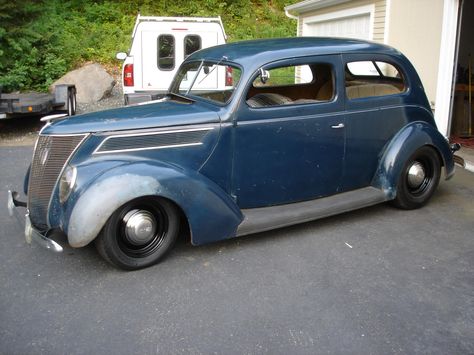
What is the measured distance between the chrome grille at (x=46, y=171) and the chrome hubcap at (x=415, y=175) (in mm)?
3447

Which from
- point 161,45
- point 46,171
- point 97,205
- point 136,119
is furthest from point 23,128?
point 97,205

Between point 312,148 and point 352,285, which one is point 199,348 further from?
point 312,148

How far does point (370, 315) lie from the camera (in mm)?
3395

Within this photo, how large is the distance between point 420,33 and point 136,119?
616 centimetres

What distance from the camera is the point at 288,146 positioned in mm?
4590

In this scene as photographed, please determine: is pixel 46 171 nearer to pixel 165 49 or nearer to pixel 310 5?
pixel 165 49

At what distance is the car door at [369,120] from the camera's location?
16.2 ft

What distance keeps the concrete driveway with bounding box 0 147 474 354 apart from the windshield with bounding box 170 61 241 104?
4.69 feet

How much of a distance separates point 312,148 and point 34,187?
8.34 feet

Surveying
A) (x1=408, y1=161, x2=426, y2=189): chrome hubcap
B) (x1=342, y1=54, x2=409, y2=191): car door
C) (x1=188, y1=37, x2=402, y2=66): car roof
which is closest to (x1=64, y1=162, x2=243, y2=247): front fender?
(x1=188, y1=37, x2=402, y2=66): car roof

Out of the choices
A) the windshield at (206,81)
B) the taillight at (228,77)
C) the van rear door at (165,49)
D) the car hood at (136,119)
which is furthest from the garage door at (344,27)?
the car hood at (136,119)

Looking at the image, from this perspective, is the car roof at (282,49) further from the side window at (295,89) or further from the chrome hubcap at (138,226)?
the chrome hubcap at (138,226)

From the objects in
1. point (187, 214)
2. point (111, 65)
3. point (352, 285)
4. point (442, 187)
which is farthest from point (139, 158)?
point (111, 65)

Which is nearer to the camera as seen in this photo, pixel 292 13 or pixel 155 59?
pixel 155 59
